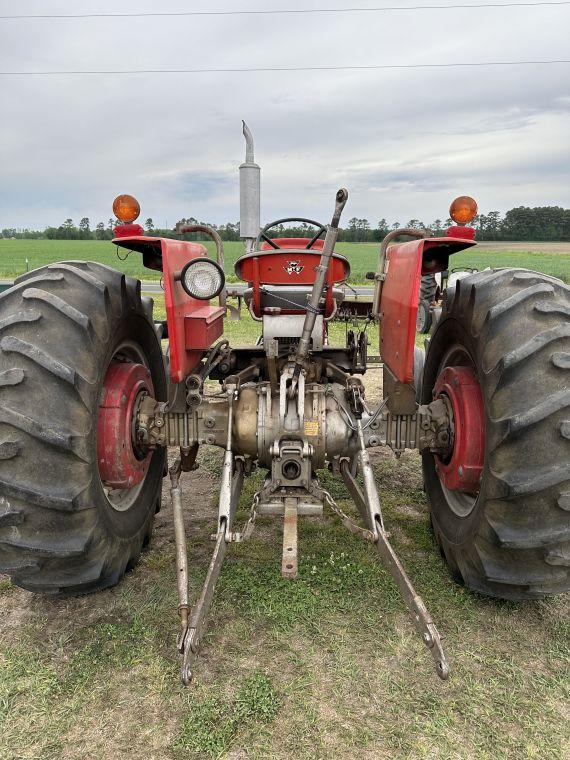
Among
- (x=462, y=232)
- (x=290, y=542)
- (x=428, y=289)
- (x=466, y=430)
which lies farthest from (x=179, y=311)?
(x=428, y=289)

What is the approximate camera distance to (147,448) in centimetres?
304

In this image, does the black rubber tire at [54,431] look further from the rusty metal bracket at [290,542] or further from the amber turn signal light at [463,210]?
the amber turn signal light at [463,210]

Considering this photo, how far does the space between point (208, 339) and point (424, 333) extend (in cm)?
738

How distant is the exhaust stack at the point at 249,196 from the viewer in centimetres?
412

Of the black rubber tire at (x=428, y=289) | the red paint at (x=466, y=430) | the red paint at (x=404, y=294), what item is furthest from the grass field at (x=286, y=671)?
the black rubber tire at (x=428, y=289)

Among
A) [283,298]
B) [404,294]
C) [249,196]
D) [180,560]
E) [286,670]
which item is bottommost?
[286,670]

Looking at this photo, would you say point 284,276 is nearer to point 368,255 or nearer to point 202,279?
point 202,279

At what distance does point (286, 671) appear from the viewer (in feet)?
7.56

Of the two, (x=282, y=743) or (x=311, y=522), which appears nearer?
(x=282, y=743)

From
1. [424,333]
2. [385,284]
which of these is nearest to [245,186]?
[385,284]

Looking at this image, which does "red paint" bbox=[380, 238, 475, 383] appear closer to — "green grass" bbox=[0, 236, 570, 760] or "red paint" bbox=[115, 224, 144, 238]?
"green grass" bbox=[0, 236, 570, 760]

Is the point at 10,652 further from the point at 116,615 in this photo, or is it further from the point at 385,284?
the point at 385,284

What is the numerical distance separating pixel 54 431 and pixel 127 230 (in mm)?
1491

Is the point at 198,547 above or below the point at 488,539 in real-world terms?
below
